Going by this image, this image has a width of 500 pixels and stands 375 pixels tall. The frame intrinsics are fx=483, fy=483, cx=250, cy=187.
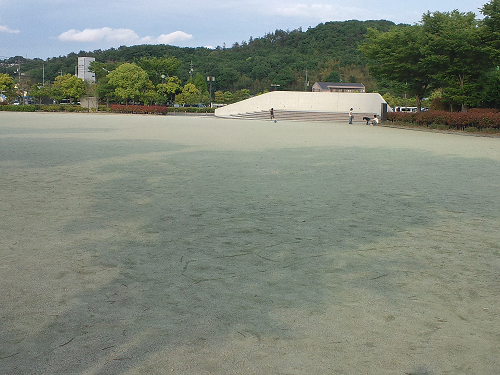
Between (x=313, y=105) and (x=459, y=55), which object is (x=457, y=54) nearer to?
(x=459, y=55)

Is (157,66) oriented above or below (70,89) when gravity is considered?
above

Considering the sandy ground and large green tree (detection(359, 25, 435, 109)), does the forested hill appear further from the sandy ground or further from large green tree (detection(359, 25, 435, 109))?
the sandy ground

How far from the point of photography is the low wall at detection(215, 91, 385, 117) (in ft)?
163

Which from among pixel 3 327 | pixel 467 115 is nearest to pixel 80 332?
pixel 3 327

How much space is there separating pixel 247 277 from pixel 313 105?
49.7m

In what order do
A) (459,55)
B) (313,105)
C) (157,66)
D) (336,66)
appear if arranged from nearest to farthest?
(459,55) → (313,105) → (157,66) → (336,66)

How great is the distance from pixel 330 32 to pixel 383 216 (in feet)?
429

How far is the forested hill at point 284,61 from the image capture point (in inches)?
4213

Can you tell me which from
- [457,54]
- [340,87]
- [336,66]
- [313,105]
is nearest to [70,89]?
[313,105]

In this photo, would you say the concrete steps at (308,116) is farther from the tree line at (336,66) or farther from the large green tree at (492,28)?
the large green tree at (492,28)

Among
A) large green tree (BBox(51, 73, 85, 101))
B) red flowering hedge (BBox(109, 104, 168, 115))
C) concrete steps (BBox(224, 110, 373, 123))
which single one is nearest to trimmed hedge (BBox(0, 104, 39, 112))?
large green tree (BBox(51, 73, 85, 101))

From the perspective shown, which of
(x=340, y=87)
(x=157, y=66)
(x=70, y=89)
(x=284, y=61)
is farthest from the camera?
(x=284, y=61)

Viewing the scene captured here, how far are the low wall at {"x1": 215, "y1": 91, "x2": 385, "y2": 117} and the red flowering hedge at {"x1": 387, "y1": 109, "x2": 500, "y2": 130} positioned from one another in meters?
15.4

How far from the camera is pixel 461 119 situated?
90.0ft
